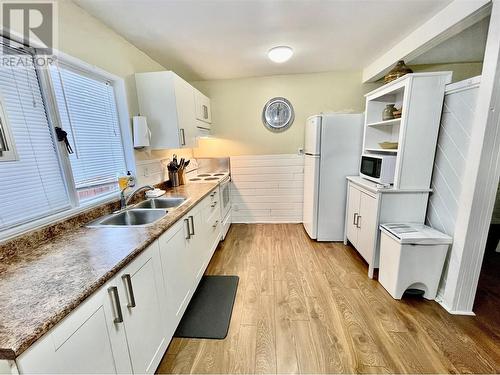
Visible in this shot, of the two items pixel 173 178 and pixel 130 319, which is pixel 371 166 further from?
pixel 130 319

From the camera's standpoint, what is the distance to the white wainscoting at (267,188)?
3615mm

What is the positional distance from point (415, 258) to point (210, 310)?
1798mm

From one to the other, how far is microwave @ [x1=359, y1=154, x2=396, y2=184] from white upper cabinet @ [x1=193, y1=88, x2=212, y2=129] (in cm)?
221

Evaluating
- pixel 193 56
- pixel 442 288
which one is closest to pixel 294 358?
pixel 442 288

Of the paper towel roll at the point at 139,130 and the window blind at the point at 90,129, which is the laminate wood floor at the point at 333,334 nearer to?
the window blind at the point at 90,129

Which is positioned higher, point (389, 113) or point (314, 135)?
point (389, 113)

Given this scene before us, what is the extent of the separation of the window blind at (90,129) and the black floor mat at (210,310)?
1.28 m

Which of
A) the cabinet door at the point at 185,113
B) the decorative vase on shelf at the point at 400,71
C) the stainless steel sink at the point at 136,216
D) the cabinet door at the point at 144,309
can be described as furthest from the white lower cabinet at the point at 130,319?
the decorative vase on shelf at the point at 400,71

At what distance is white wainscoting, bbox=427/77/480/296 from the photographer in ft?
5.40

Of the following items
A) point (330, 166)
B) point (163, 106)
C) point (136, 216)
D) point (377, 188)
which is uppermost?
point (163, 106)

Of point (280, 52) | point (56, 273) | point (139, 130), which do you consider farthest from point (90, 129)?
point (280, 52)

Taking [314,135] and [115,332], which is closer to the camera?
[115,332]

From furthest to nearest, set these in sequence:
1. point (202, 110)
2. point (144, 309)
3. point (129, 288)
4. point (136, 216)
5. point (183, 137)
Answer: point (202, 110) → point (183, 137) → point (136, 216) → point (144, 309) → point (129, 288)

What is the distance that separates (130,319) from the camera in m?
1.06
